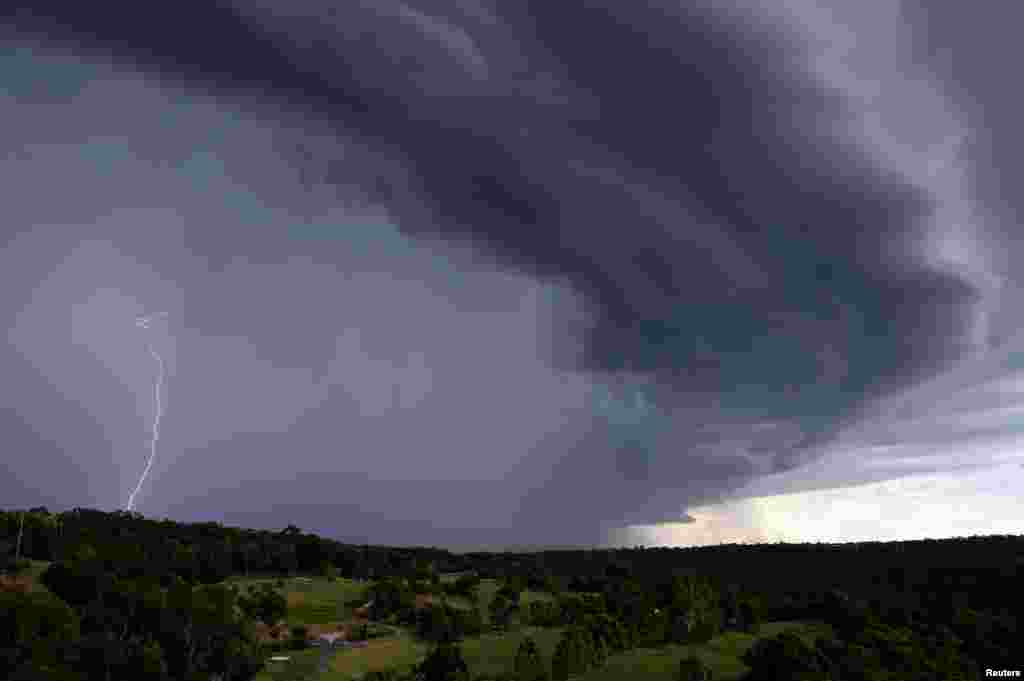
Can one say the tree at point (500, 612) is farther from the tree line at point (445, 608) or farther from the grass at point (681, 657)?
the grass at point (681, 657)

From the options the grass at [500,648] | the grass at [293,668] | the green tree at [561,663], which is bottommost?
the grass at [293,668]

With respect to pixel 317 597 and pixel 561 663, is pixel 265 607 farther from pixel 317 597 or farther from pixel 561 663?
pixel 561 663

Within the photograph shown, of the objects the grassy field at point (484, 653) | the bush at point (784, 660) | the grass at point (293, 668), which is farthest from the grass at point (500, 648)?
the bush at point (784, 660)

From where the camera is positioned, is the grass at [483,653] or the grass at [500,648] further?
the grass at [500,648]

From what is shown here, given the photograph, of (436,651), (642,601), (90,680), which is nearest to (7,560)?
(90,680)

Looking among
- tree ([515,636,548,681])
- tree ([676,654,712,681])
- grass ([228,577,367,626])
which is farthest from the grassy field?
tree ([515,636,548,681])

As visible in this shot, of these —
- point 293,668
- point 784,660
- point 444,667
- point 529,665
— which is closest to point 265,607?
point 293,668

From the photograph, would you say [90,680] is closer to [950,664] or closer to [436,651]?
[436,651]

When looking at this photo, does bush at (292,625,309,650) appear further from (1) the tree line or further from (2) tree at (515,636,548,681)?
(2) tree at (515,636,548,681)

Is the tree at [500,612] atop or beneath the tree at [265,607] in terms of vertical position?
beneath
